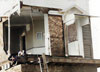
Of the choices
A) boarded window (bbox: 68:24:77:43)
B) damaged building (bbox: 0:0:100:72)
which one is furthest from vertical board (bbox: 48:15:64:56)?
boarded window (bbox: 68:24:77:43)

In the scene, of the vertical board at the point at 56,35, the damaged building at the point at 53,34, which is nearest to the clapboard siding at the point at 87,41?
the damaged building at the point at 53,34

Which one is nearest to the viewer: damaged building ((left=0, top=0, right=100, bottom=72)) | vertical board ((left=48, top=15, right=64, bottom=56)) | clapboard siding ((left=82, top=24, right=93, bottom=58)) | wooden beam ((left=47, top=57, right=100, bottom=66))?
wooden beam ((left=47, top=57, right=100, bottom=66))

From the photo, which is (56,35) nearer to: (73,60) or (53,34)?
(53,34)

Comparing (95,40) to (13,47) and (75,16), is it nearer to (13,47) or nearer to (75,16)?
(75,16)

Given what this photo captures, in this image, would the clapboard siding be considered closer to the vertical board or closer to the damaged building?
the damaged building

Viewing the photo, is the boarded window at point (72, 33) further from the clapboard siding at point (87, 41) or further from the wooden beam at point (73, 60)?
the wooden beam at point (73, 60)

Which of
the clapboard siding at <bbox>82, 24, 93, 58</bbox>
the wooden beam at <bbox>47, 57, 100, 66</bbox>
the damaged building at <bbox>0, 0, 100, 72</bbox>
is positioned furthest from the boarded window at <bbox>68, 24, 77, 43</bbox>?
the wooden beam at <bbox>47, 57, 100, 66</bbox>

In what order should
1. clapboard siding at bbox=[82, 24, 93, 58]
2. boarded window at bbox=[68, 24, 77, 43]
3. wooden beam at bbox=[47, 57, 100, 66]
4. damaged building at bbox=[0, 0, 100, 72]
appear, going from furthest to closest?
clapboard siding at bbox=[82, 24, 93, 58] < boarded window at bbox=[68, 24, 77, 43] < damaged building at bbox=[0, 0, 100, 72] < wooden beam at bbox=[47, 57, 100, 66]

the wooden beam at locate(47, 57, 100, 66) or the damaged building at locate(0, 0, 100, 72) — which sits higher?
the damaged building at locate(0, 0, 100, 72)

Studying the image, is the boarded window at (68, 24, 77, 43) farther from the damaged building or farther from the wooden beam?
the wooden beam

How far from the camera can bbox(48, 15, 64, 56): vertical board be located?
16234 mm

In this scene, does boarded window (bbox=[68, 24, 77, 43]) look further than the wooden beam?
Yes

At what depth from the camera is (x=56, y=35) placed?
16.4 metres

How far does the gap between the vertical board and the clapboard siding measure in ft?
4.58
